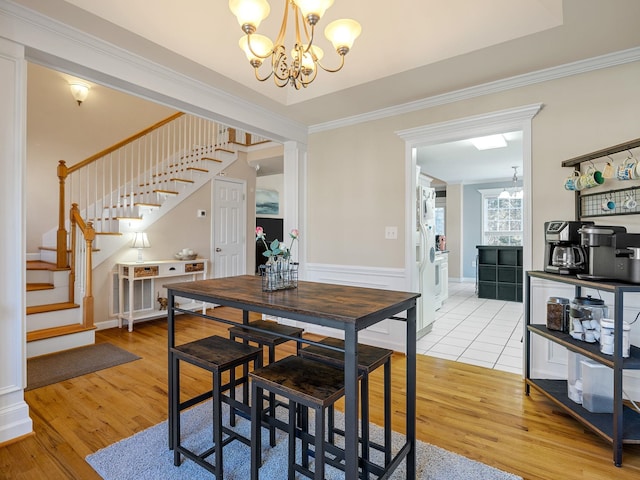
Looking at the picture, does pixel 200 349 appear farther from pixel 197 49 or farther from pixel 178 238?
pixel 178 238

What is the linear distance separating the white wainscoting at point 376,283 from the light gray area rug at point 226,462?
1.55 m

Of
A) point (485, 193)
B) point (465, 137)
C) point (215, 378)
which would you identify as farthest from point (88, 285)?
point (485, 193)

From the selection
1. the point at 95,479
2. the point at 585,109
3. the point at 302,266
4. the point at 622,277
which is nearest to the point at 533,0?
the point at 585,109

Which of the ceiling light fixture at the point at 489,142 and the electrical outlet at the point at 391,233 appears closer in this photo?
the electrical outlet at the point at 391,233

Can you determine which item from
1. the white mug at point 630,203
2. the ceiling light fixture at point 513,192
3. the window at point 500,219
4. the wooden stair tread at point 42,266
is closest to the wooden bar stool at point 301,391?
the white mug at point 630,203

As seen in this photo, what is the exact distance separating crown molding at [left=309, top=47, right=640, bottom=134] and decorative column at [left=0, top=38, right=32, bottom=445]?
9.21 ft

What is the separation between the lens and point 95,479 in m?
1.67

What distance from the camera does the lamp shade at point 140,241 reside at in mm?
4492

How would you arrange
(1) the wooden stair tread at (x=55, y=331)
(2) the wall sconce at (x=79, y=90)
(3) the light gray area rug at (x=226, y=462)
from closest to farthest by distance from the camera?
(3) the light gray area rug at (x=226, y=462), (1) the wooden stair tread at (x=55, y=331), (2) the wall sconce at (x=79, y=90)

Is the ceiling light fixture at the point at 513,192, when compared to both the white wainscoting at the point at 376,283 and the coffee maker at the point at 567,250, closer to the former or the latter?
the white wainscoting at the point at 376,283

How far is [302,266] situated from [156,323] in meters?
2.22

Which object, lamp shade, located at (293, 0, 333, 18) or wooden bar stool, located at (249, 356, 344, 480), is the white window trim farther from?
wooden bar stool, located at (249, 356, 344, 480)

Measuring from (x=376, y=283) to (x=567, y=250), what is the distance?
5.83 feet

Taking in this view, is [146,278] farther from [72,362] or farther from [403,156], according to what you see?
[403,156]
